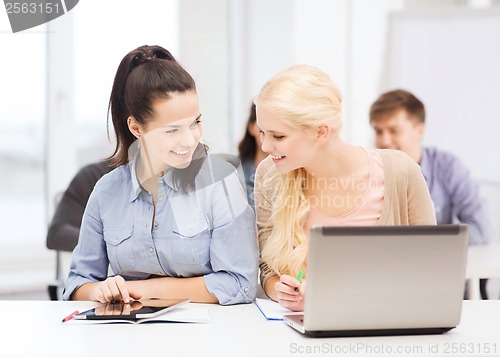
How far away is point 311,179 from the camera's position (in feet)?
6.43

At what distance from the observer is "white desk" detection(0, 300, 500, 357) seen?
1366 mm

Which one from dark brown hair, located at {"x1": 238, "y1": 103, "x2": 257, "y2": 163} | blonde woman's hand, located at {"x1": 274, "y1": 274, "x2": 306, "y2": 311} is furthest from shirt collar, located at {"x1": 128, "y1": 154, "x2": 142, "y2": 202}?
dark brown hair, located at {"x1": 238, "y1": 103, "x2": 257, "y2": 163}

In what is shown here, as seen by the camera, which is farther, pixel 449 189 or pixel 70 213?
pixel 449 189

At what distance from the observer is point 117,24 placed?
4141mm

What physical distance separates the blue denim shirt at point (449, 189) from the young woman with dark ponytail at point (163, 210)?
5.38 ft

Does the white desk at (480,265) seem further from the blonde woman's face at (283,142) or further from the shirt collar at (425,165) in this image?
the blonde woman's face at (283,142)

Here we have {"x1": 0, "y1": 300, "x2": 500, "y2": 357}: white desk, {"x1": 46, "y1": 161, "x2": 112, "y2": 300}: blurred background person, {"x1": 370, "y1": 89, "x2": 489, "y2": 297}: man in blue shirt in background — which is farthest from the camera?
{"x1": 370, "y1": 89, "x2": 489, "y2": 297}: man in blue shirt in background

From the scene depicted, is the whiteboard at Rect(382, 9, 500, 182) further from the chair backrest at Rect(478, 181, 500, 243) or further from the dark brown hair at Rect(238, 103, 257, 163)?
the dark brown hair at Rect(238, 103, 257, 163)

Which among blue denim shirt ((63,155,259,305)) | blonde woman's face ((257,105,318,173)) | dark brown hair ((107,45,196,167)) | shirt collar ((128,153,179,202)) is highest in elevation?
dark brown hair ((107,45,196,167))

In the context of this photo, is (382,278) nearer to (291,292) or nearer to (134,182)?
(291,292)

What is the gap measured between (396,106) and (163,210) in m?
1.73

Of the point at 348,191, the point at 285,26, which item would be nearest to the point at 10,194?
the point at 285,26

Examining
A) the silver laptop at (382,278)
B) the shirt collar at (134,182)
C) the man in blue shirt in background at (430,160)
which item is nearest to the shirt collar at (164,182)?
the shirt collar at (134,182)

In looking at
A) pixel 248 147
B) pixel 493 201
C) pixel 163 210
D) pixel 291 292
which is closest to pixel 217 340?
pixel 291 292
